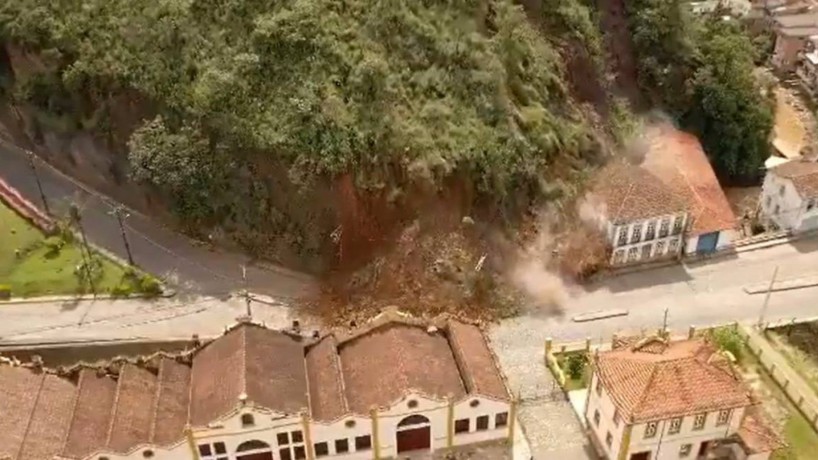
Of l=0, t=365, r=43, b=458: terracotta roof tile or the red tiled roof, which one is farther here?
the red tiled roof

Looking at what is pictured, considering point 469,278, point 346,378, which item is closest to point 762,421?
point 469,278

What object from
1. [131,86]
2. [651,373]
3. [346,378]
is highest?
[131,86]

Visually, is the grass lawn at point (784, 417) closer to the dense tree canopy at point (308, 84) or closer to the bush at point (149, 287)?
the dense tree canopy at point (308, 84)

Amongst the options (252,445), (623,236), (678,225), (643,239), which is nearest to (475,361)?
(252,445)

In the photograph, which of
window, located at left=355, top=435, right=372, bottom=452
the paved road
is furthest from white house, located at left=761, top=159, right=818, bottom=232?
window, located at left=355, top=435, right=372, bottom=452

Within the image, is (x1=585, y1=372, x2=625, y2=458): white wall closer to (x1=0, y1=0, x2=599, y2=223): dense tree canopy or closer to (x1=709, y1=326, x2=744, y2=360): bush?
(x1=709, y1=326, x2=744, y2=360): bush

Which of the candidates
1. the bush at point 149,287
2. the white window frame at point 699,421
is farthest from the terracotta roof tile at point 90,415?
the white window frame at point 699,421

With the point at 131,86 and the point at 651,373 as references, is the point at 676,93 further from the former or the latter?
the point at 131,86
